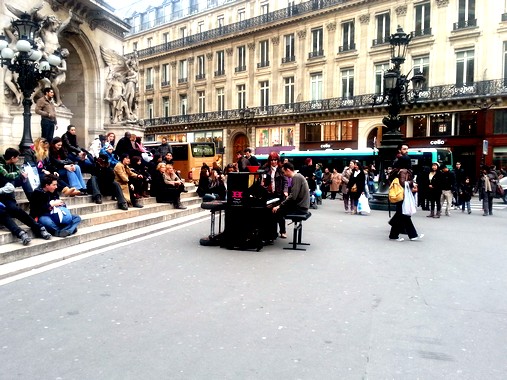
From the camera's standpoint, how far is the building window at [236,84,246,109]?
44.4 meters

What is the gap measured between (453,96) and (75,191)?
30058 millimetres

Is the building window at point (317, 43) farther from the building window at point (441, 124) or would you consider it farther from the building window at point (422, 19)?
the building window at point (441, 124)

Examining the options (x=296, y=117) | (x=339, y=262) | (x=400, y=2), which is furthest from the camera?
(x=296, y=117)

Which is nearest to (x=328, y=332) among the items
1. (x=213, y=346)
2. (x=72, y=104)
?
(x=213, y=346)

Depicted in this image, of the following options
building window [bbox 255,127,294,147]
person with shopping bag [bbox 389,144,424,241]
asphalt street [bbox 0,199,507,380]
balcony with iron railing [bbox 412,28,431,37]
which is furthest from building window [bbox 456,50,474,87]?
asphalt street [bbox 0,199,507,380]

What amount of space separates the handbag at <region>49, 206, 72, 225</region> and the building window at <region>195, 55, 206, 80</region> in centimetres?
4191

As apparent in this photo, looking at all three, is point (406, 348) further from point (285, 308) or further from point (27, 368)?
point (27, 368)

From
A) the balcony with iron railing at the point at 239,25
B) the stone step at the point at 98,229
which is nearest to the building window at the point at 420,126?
the balcony with iron railing at the point at 239,25

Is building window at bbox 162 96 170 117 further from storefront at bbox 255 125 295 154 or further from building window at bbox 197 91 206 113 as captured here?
storefront at bbox 255 125 295 154

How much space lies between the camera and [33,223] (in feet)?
24.0

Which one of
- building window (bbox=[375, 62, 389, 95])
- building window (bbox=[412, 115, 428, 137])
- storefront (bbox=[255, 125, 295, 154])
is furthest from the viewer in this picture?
storefront (bbox=[255, 125, 295, 154])

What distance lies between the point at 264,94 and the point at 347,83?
8.89 m

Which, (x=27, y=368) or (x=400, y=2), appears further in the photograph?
(x=400, y=2)

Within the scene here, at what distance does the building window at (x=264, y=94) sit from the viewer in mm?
42688
